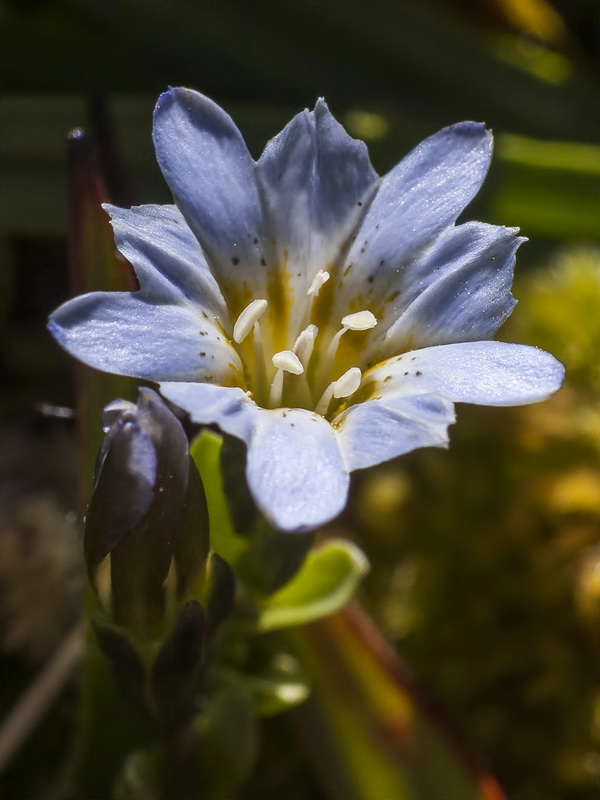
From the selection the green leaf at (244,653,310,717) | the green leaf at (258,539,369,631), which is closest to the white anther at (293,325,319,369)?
the green leaf at (258,539,369,631)

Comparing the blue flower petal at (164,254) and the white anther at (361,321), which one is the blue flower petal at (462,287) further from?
the blue flower petal at (164,254)

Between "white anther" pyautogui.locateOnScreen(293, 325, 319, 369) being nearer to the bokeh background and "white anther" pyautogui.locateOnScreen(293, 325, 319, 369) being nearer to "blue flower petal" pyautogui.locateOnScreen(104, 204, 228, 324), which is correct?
"blue flower petal" pyautogui.locateOnScreen(104, 204, 228, 324)

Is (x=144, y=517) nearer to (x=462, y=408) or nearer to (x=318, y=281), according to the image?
(x=318, y=281)

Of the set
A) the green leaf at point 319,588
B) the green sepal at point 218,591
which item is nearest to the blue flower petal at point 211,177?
the green sepal at point 218,591

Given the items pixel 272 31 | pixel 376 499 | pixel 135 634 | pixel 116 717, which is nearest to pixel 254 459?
pixel 135 634

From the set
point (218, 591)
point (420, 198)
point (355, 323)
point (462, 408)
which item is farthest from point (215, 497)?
point (462, 408)

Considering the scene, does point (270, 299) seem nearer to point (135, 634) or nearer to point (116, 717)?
point (135, 634)
